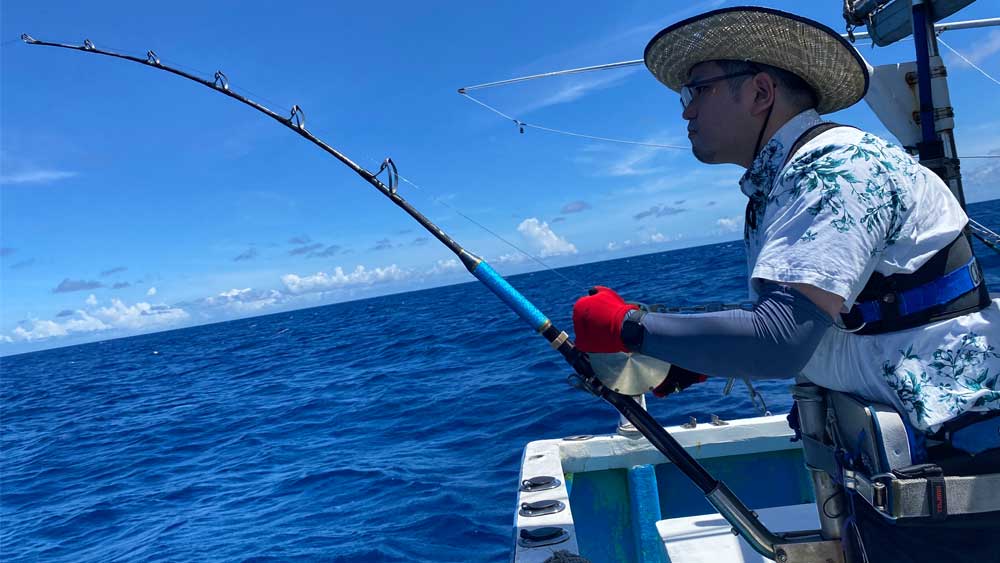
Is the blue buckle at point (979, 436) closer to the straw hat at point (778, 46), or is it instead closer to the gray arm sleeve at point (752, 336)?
the gray arm sleeve at point (752, 336)

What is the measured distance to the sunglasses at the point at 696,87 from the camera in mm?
1514

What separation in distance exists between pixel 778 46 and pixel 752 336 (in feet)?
2.32

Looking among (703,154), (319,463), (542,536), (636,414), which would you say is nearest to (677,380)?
(636,414)

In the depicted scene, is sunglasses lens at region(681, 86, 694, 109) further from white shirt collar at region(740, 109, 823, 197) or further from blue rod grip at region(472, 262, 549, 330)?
blue rod grip at region(472, 262, 549, 330)

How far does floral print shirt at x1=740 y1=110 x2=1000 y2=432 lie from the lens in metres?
1.17

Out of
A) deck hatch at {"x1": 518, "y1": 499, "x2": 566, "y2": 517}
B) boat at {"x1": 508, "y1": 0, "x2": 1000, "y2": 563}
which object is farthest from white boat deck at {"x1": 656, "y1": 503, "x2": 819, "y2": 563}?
deck hatch at {"x1": 518, "y1": 499, "x2": 566, "y2": 517}

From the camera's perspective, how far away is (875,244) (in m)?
1.21

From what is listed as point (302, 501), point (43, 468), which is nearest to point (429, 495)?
point (302, 501)

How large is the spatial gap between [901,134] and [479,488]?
16.5ft

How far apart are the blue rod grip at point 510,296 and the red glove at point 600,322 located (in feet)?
1.77

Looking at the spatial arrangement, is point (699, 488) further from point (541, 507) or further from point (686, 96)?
point (686, 96)

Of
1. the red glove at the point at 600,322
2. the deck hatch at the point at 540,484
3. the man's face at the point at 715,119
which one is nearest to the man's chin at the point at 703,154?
the man's face at the point at 715,119

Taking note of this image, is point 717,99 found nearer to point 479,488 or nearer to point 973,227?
point 973,227

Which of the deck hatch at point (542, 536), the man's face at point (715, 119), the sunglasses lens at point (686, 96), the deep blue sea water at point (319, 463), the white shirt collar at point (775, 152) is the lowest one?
the deep blue sea water at point (319, 463)
